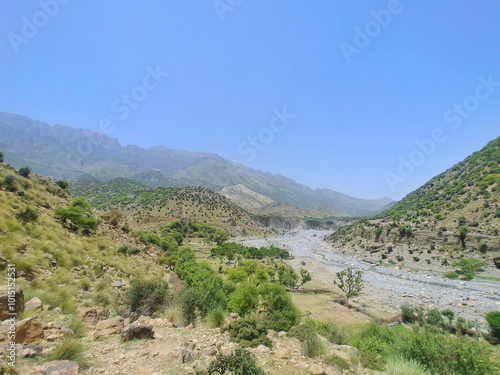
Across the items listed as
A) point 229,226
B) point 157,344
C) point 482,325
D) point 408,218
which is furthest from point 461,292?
point 229,226

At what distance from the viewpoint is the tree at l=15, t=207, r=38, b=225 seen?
13.7 meters

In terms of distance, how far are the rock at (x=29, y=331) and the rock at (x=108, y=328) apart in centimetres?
215

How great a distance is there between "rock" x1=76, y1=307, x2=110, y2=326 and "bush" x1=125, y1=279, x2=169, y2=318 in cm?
116

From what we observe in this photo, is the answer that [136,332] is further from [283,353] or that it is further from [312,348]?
[312,348]

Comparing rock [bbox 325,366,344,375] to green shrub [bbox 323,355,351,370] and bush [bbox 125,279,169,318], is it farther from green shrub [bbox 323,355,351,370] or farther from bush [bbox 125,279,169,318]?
bush [bbox 125,279,169,318]

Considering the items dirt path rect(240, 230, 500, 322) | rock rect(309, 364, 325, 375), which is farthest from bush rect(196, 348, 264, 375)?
dirt path rect(240, 230, 500, 322)

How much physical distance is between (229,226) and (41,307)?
364 feet

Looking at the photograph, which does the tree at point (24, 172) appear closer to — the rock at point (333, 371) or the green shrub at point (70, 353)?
the green shrub at point (70, 353)

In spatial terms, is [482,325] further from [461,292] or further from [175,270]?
[175,270]

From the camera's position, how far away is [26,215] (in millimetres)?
13969

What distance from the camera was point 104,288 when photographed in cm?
1330

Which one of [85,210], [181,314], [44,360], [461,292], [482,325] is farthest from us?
[461,292]

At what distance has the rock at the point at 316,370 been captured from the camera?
6958 mm

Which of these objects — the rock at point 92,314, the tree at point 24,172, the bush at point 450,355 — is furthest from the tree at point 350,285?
the tree at point 24,172
